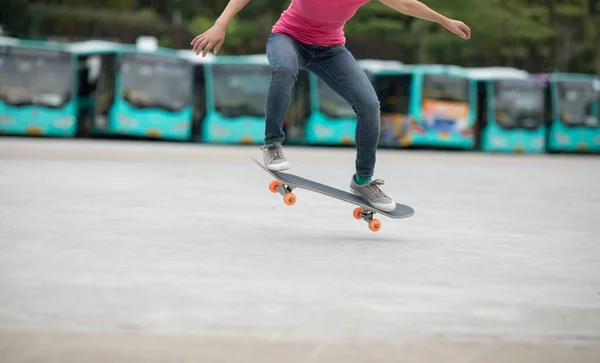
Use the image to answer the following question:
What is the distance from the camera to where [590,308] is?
5.32m

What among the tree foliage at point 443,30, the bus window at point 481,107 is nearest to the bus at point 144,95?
the bus window at point 481,107

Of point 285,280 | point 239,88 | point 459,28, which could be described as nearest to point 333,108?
point 239,88

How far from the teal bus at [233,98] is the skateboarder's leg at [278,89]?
26150 millimetres

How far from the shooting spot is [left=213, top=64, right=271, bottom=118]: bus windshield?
112ft

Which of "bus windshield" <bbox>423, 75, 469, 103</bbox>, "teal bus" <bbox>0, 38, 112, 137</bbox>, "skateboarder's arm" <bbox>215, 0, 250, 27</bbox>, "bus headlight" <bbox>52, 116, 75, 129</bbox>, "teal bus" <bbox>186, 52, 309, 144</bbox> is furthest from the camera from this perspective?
"bus windshield" <bbox>423, 75, 469, 103</bbox>

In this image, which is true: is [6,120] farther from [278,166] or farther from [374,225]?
[278,166]

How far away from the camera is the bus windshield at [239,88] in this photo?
3416 centimetres

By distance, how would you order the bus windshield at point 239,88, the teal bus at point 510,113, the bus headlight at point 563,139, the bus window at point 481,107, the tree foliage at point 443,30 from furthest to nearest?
the tree foliage at point 443,30 → the bus window at point 481,107 → the bus headlight at point 563,139 → the teal bus at point 510,113 → the bus windshield at point 239,88

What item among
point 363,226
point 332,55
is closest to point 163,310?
point 332,55

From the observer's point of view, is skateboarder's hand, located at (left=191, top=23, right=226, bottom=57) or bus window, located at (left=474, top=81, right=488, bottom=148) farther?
bus window, located at (left=474, top=81, right=488, bottom=148)

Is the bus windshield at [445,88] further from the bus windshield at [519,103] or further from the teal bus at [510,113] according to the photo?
the bus windshield at [519,103]

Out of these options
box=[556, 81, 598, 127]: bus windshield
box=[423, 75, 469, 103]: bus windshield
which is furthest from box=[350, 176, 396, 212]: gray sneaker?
box=[556, 81, 598, 127]: bus windshield

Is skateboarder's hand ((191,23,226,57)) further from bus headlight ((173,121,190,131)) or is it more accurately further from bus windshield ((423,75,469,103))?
bus windshield ((423,75,469,103))

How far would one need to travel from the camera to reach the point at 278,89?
24.6 ft
